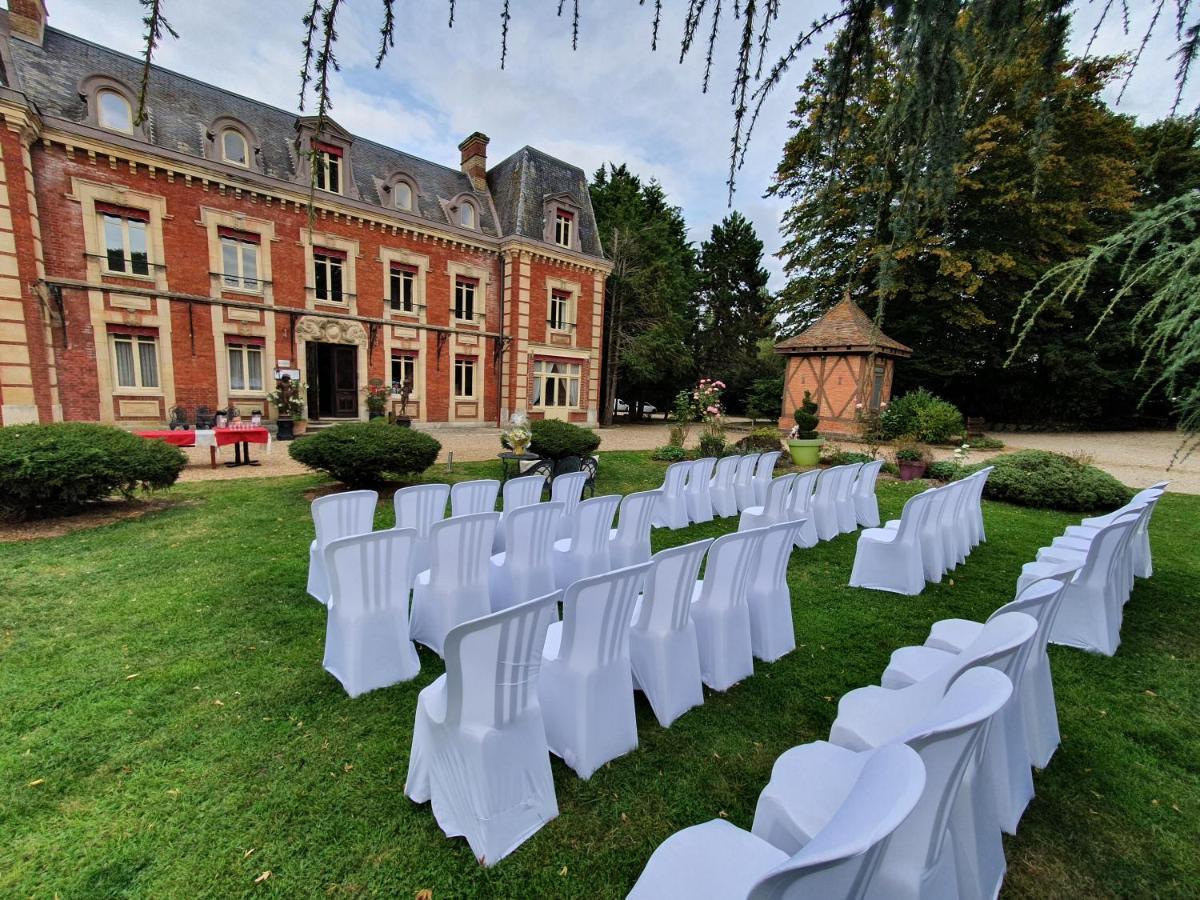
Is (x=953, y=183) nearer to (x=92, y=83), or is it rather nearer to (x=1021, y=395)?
(x=92, y=83)

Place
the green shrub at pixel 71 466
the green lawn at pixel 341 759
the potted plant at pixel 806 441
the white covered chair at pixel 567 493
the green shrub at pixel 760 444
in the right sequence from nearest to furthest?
the green lawn at pixel 341 759
the white covered chair at pixel 567 493
the green shrub at pixel 71 466
the potted plant at pixel 806 441
the green shrub at pixel 760 444

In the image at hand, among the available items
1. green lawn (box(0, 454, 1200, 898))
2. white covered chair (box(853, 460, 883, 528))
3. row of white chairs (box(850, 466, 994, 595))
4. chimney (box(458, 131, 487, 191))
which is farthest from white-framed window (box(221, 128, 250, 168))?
row of white chairs (box(850, 466, 994, 595))

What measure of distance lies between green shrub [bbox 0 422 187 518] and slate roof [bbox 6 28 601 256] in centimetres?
865

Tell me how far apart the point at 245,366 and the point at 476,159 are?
1087 centimetres

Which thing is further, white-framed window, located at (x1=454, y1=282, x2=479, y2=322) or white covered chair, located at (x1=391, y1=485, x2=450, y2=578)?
white-framed window, located at (x1=454, y1=282, x2=479, y2=322)

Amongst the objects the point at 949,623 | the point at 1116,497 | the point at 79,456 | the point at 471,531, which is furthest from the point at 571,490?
the point at 1116,497

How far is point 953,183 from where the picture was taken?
6.20ft

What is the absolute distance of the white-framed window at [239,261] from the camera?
13242 mm

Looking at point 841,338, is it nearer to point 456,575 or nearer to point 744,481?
point 744,481

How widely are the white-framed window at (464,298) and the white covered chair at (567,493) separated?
13.9 meters

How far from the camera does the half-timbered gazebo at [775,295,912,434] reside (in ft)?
52.2

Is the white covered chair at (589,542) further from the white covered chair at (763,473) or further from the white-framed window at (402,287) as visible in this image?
the white-framed window at (402,287)

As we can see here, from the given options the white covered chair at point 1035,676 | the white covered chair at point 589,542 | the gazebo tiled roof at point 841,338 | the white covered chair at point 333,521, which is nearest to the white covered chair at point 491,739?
the white covered chair at point 1035,676

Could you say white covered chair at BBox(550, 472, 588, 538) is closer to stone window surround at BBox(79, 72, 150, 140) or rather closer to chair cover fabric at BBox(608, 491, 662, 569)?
chair cover fabric at BBox(608, 491, 662, 569)
